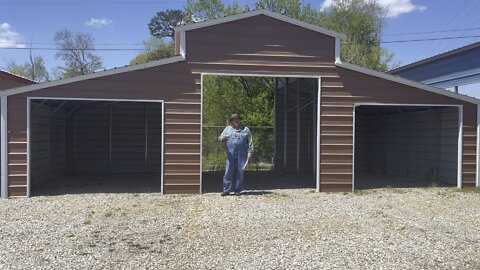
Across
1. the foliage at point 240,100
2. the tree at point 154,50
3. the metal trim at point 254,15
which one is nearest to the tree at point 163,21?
the tree at point 154,50

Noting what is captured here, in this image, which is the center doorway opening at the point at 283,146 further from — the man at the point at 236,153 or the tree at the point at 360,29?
the tree at the point at 360,29

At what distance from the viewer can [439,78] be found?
16.9 metres

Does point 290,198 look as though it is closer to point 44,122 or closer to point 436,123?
point 436,123

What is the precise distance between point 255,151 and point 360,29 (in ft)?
56.6

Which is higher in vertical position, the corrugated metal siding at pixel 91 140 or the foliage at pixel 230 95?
the foliage at pixel 230 95

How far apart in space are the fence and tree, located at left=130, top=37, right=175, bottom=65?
26.3 metres

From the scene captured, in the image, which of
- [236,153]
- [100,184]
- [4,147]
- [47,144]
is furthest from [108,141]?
[236,153]

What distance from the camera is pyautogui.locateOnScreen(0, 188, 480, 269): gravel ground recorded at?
5.82 m

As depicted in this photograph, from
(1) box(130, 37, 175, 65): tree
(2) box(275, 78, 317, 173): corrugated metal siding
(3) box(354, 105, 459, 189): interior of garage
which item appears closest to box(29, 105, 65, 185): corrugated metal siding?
(2) box(275, 78, 317, 173): corrugated metal siding

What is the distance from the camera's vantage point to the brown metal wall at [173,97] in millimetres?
10400

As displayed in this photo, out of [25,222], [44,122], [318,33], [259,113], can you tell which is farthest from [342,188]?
[259,113]

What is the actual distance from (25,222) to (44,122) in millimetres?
5398

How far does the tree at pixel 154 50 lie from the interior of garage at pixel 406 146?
2843 cm

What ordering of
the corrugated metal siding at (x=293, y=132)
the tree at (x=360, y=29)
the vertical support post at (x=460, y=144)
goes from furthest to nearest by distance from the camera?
1. the tree at (x=360, y=29)
2. the corrugated metal siding at (x=293, y=132)
3. the vertical support post at (x=460, y=144)
